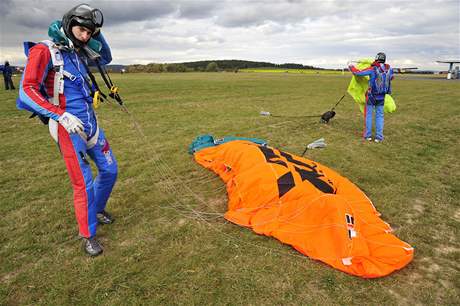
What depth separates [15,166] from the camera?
6.50m

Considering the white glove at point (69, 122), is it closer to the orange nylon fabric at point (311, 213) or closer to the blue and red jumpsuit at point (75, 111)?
the blue and red jumpsuit at point (75, 111)

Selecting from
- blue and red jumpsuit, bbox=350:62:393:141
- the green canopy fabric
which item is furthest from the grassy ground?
the green canopy fabric

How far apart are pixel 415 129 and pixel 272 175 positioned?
8.88m

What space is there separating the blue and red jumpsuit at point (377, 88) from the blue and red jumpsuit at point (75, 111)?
7.50 metres

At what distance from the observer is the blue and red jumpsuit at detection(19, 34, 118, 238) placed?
9.76 ft

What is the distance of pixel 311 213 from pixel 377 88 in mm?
6269

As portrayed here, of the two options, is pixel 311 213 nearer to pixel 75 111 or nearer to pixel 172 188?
pixel 172 188

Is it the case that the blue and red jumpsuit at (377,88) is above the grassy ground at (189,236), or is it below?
above

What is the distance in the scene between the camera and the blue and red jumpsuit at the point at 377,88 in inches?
334

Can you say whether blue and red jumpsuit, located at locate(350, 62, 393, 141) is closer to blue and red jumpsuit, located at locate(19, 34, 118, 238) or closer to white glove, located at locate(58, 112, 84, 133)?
blue and red jumpsuit, located at locate(19, 34, 118, 238)

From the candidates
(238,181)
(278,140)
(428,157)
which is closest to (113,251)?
(238,181)

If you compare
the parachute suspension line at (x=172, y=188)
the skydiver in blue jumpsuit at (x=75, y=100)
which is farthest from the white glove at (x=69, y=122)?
the parachute suspension line at (x=172, y=188)

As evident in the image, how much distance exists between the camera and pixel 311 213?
3896 millimetres

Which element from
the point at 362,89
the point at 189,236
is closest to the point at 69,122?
the point at 189,236
